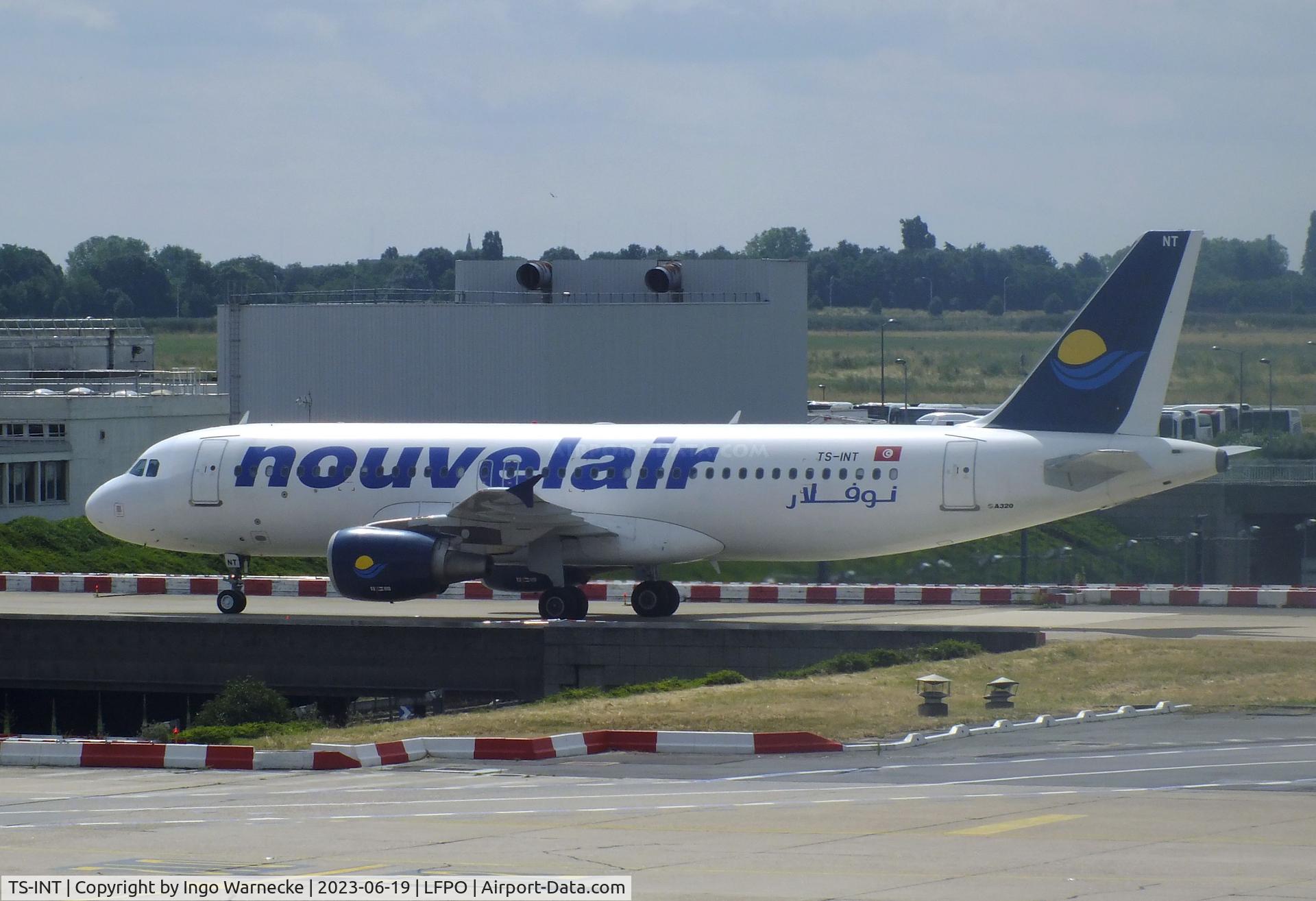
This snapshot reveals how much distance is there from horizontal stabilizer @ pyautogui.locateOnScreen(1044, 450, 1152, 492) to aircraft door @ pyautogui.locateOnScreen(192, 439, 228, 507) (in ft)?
60.9

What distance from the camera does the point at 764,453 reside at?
117 feet

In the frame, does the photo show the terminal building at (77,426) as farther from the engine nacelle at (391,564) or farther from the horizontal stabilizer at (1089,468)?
the horizontal stabilizer at (1089,468)

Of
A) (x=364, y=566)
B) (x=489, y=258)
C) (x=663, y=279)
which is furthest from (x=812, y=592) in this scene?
(x=489, y=258)

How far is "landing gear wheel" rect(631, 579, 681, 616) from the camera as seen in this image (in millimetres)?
37375

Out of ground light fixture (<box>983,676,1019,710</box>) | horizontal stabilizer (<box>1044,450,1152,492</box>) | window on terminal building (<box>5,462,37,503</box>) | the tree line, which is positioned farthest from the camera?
the tree line

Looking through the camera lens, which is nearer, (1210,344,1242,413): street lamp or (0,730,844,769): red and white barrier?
(0,730,844,769): red and white barrier

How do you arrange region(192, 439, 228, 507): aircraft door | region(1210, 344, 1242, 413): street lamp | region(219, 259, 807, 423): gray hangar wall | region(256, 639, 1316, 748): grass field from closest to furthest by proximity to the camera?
region(256, 639, 1316, 748): grass field → region(192, 439, 228, 507): aircraft door → region(1210, 344, 1242, 413): street lamp → region(219, 259, 807, 423): gray hangar wall

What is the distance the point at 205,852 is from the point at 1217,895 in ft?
27.0

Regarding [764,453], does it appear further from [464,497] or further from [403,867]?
[403,867]

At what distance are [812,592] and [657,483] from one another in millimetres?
8280

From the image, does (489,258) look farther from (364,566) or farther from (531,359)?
(364,566)

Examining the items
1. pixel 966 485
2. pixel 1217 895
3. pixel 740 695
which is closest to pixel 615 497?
pixel 966 485

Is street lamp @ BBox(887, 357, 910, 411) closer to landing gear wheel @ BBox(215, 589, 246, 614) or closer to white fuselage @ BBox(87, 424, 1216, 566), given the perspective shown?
white fuselage @ BBox(87, 424, 1216, 566)

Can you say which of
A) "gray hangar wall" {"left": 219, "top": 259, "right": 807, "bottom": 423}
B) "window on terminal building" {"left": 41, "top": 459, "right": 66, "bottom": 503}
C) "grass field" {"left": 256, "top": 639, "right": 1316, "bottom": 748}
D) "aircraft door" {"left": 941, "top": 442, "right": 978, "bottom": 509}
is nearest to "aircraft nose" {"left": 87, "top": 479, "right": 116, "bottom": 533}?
"grass field" {"left": 256, "top": 639, "right": 1316, "bottom": 748}
